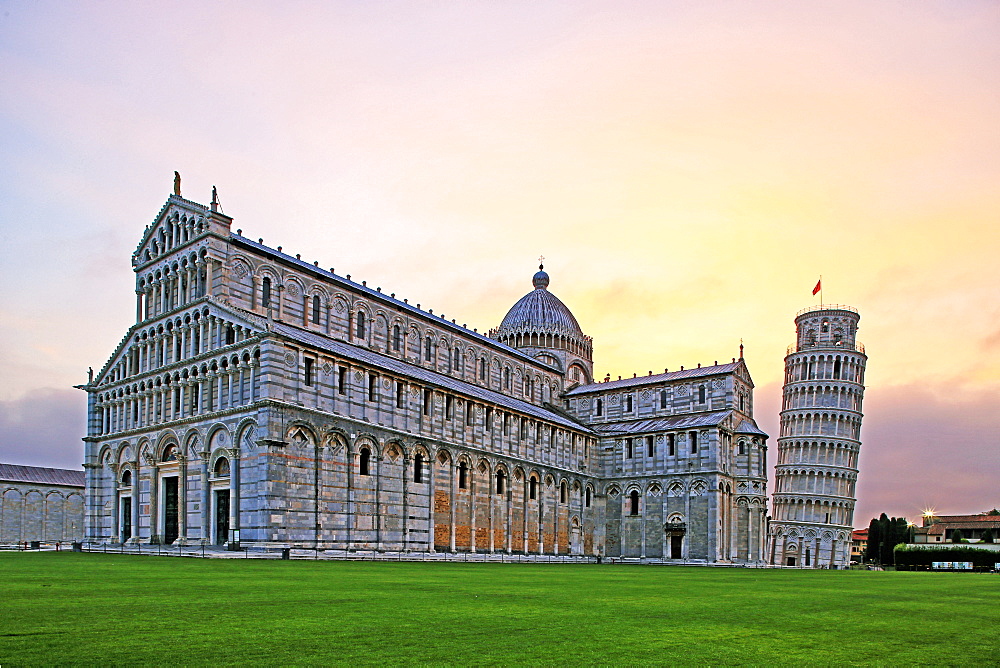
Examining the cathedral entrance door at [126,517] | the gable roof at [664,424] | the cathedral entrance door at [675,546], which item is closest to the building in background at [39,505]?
the cathedral entrance door at [126,517]

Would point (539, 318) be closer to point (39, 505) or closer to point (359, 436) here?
point (359, 436)

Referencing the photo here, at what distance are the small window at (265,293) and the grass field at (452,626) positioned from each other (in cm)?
3566

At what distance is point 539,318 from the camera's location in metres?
92.4

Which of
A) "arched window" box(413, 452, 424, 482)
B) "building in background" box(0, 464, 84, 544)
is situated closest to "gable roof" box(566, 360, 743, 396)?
"arched window" box(413, 452, 424, 482)

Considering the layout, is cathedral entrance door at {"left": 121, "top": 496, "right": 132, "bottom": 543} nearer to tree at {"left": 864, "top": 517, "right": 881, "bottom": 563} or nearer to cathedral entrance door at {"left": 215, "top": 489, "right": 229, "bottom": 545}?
cathedral entrance door at {"left": 215, "top": 489, "right": 229, "bottom": 545}

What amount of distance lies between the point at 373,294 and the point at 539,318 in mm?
31187

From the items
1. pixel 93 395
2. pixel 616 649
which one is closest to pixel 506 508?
pixel 93 395

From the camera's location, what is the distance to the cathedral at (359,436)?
48344mm

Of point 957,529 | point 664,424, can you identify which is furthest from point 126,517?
point 957,529

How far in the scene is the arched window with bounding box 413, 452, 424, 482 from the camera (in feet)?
184

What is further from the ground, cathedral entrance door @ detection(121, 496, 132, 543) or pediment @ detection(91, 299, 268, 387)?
pediment @ detection(91, 299, 268, 387)

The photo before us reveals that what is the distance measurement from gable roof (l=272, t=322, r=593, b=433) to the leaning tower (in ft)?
139

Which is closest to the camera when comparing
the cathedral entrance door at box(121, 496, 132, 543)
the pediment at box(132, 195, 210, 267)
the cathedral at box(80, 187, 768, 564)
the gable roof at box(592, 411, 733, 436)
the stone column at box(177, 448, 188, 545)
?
the cathedral at box(80, 187, 768, 564)

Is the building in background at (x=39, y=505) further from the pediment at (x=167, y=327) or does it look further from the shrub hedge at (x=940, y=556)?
the shrub hedge at (x=940, y=556)
